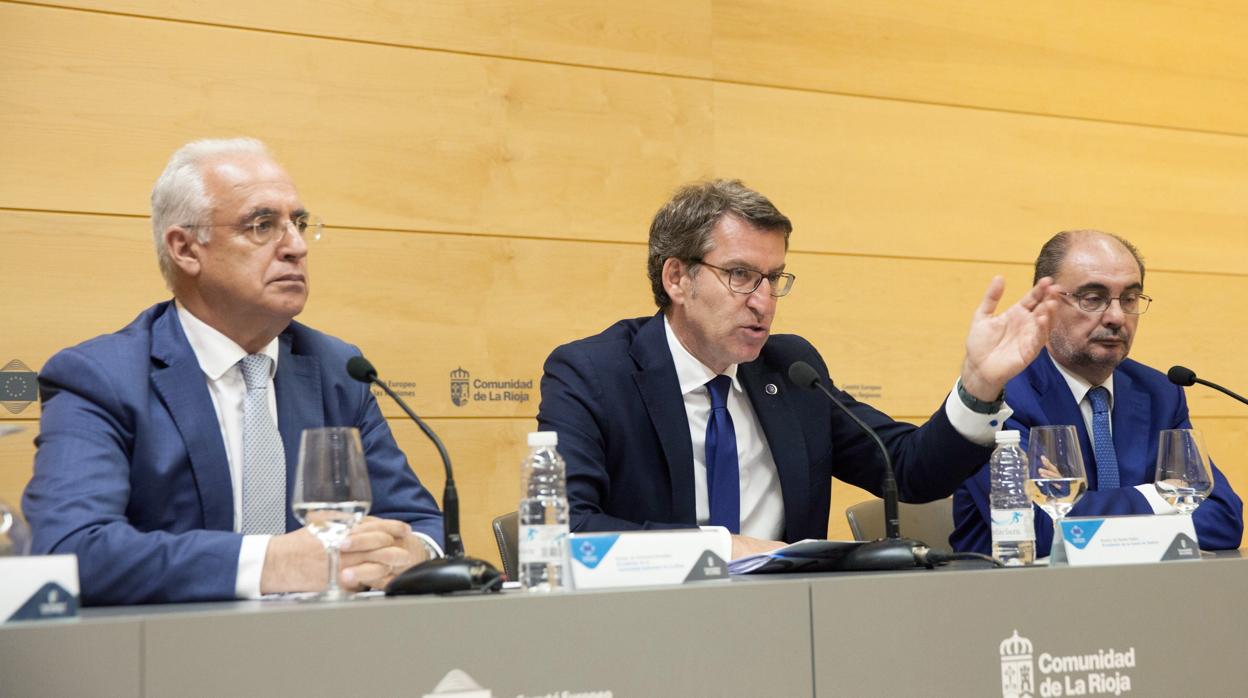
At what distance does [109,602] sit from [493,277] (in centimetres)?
213

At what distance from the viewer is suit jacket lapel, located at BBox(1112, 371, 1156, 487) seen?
306 cm

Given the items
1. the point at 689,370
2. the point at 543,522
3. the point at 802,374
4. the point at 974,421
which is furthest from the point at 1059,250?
the point at 543,522

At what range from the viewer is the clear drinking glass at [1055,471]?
2100mm

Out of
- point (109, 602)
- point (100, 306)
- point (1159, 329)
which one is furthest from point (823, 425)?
point (1159, 329)

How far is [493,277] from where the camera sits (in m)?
3.82

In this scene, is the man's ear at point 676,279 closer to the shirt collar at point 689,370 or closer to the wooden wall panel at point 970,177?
the shirt collar at point 689,370

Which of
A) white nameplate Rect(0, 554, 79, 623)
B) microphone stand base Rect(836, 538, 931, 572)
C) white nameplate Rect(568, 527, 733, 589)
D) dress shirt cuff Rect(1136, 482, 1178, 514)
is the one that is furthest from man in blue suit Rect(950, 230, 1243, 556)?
white nameplate Rect(0, 554, 79, 623)

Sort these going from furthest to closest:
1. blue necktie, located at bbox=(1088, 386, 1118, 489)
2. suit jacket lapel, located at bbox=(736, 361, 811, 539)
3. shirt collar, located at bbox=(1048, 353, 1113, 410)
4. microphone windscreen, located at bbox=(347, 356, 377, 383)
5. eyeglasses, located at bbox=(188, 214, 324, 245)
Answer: shirt collar, located at bbox=(1048, 353, 1113, 410) < blue necktie, located at bbox=(1088, 386, 1118, 489) < suit jacket lapel, located at bbox=(736, 361, 811, 539) < eyeglasses, located at bbox=(188, 214, 324, 245) < microphone windscreen, located at bbox=(347, 356, 377, 383)

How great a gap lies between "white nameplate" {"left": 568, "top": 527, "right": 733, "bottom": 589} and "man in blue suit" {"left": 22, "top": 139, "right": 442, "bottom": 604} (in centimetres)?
39

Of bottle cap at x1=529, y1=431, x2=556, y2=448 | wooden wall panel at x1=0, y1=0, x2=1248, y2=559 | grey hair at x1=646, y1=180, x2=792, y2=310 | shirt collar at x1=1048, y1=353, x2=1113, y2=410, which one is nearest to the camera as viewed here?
bottle cap at x1=529, y1=431, x2=556, y2=448

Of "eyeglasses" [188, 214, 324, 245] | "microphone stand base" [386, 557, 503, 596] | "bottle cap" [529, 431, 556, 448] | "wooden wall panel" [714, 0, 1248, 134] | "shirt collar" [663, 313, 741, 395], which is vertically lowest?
"microphone stand base" [386, 557, 503, 596]

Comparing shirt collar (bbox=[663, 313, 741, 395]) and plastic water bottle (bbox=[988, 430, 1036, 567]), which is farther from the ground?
shirt collar (bbox=[663, 313, 741, 395])

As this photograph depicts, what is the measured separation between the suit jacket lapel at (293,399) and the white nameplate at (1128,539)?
52.3 inches

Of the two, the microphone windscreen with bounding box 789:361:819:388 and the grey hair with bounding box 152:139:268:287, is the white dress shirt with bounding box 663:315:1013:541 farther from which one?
the grey hair with bounding box 152:139:268:287
